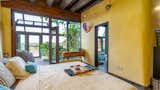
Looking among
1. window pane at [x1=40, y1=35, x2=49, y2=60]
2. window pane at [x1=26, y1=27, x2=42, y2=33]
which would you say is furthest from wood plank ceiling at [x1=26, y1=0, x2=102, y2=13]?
window pane at [x1=40, y1=35, x2=49, y2=60]

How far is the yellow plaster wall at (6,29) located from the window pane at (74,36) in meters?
2.50

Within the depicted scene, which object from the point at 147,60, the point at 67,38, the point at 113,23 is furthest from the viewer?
the point at 67,38

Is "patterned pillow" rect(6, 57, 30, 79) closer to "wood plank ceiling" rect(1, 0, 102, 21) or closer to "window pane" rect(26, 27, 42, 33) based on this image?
"wood plank ceiling" rect(1, 0, 102, 21)

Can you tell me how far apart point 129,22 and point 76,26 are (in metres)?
3.07

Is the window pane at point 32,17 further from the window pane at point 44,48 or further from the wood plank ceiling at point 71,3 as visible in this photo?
the window pane at point 44,48

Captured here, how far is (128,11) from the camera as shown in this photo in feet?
10.3

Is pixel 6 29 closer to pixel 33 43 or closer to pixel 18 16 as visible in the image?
pixel 18 16

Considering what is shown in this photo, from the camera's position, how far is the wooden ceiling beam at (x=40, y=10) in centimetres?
424

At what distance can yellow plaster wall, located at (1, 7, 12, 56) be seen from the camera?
4.08m

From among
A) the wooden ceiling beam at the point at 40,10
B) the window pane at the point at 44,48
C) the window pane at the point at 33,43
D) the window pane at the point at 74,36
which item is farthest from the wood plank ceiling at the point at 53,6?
the window pane at the point at 33,43

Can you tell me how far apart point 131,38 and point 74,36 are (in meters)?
3.16

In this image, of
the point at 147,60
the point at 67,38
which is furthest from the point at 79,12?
the point at 147,60

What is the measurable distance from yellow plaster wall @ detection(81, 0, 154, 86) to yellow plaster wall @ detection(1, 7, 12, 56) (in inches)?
136

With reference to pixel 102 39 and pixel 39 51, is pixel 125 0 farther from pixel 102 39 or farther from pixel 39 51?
pixel 39 51
